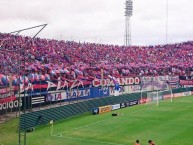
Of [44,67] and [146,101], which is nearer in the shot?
[44,67]

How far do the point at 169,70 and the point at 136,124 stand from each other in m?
45.9

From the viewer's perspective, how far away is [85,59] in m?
71.8

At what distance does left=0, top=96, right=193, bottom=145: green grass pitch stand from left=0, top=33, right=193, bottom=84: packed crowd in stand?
24.9ft

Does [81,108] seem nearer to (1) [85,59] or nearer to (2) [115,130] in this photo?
(2) [115,130]

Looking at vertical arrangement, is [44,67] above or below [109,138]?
above

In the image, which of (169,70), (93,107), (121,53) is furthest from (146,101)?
(121,53)

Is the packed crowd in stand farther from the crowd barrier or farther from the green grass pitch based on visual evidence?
the green grass pitch

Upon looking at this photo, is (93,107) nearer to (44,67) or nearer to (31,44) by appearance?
(44,67)

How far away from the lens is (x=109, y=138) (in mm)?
29938

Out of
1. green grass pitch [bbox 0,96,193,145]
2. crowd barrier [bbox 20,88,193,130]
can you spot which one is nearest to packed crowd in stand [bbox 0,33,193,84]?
crowd barrier [bbox 20,88,193,130]

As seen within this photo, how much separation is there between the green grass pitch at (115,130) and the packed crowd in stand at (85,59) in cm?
758

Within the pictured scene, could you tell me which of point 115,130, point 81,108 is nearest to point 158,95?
point 81,108

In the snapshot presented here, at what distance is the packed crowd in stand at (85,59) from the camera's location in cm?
4719

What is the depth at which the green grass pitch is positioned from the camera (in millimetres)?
29109
